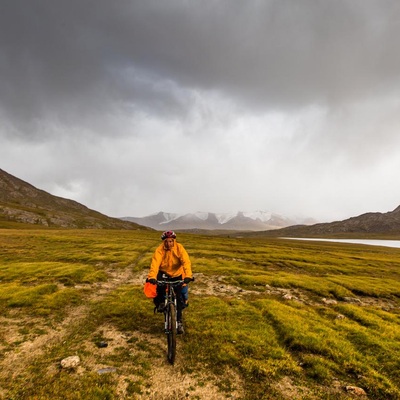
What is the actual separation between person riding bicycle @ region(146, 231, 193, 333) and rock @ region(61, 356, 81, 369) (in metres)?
3.88

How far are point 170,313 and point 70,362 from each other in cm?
430

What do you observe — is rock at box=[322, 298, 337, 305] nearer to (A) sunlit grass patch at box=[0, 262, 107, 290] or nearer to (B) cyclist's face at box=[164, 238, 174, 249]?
(B) cyclist's face at box=[164, 238, 174, 249]

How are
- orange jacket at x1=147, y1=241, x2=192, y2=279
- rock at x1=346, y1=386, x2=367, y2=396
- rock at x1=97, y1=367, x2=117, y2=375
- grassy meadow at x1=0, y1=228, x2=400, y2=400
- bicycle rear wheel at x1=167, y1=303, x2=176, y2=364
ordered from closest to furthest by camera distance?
1. grassy meadow at x1=0, y1=228, x2=400, y2=400
2. rock at x1=346, y1=386, x2=367, y2=396
3. rock at x1=97, y1=367, x2=117, y2=375
4. bicycle rear wheel at x1=167, y1=303, x2=176, y2=364
5. orange jacket at x1=147, y1=241, x2=192, y2=279

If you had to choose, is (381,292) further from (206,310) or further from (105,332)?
(105,332)

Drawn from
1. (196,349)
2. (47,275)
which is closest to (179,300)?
(196,349)

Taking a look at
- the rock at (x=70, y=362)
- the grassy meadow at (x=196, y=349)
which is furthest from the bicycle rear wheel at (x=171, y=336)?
the rock at (x=70, y=362)

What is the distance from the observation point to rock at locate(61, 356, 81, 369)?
9750 mm

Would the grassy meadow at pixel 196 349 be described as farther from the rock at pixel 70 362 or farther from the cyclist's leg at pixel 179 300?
the cyclist's leg at pixel 179 300

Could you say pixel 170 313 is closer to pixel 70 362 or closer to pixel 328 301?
pixel 70 362

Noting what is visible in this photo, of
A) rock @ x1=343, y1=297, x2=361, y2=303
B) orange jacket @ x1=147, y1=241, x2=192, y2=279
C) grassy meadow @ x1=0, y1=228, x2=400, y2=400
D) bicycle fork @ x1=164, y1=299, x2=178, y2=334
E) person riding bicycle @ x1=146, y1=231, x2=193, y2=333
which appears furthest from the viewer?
rock @ x1=343, y1=297, x2=361, y2=303

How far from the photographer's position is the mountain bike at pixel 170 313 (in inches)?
411

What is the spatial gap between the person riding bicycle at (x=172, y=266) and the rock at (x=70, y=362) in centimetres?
388

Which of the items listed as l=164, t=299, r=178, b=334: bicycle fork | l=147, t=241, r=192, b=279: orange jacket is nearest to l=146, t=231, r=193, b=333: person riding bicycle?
l=147, t=241, r=192, b=279: orange jacket

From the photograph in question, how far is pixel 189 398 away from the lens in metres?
8.31
